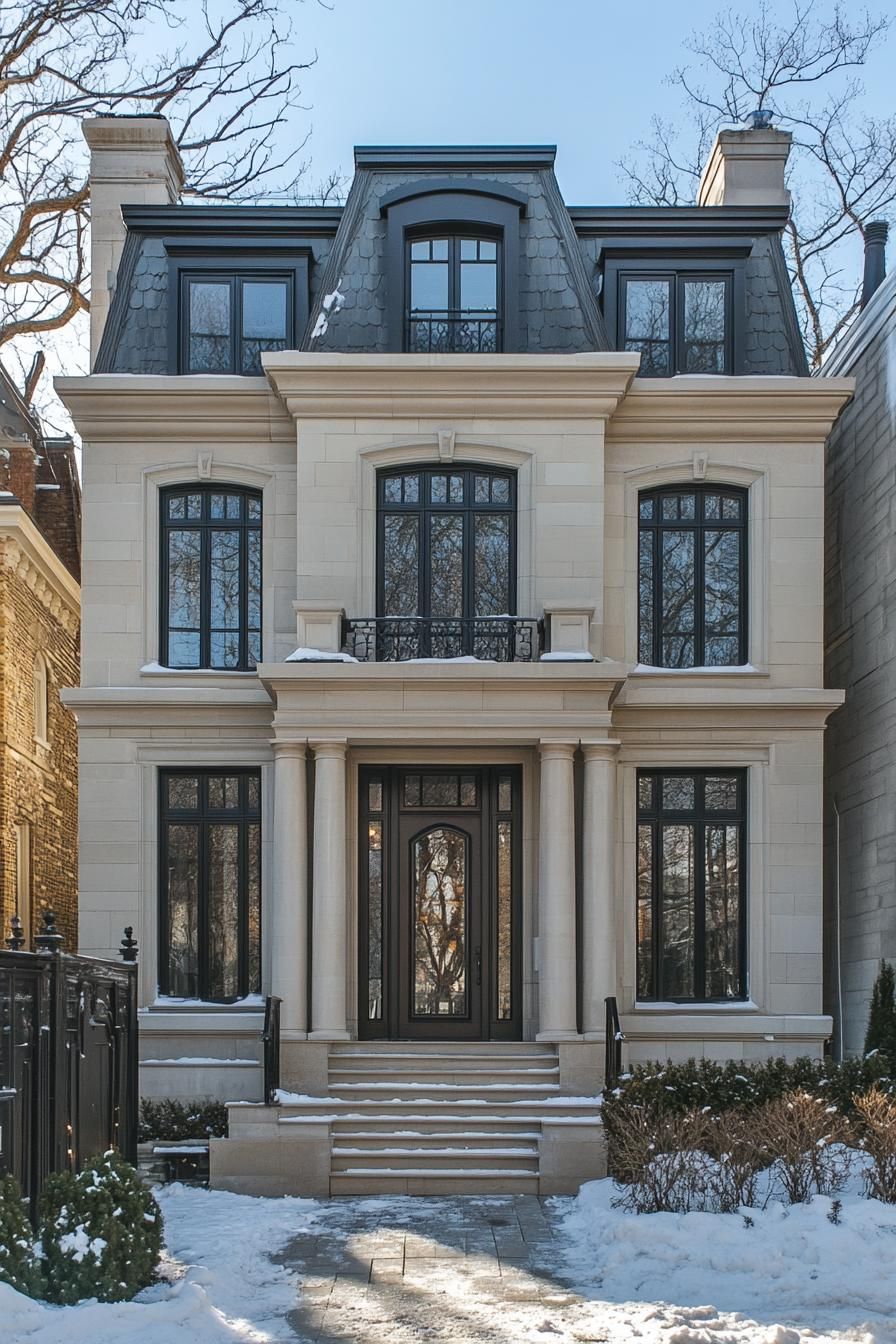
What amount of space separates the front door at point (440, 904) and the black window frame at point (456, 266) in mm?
5219

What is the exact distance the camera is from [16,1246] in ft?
25.5

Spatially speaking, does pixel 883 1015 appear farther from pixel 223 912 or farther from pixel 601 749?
pixel 223 912

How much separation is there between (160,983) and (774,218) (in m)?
11.7

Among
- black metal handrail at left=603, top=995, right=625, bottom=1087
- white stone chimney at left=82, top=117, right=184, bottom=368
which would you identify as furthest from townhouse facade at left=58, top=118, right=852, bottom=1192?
white stone chimney at left=82, top=117, right=184, bottom=368

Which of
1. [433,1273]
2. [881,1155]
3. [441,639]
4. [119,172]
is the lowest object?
[433,1273]

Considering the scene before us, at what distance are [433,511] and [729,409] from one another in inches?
143

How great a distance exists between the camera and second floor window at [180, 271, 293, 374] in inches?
675

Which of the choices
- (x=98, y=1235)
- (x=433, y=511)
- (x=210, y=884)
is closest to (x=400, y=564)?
(x=433, y=511)

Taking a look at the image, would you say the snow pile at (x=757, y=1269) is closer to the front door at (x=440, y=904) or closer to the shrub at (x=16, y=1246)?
the shrub at (x=16, y=1246)

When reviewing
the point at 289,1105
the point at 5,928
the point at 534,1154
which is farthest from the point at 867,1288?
the point at 5,928

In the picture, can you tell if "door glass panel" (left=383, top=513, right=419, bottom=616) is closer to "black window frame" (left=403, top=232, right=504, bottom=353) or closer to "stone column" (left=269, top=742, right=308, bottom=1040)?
"black window frame" (left=403, top=232, right=504, bottom=353)

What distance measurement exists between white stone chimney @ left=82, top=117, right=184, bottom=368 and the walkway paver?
1198cm

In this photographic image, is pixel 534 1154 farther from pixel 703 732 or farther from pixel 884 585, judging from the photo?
pixel 884 585

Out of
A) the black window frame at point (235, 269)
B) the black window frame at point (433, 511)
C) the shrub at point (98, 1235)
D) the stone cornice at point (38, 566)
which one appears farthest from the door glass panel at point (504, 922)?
the stone cornice at point (38, 566)
